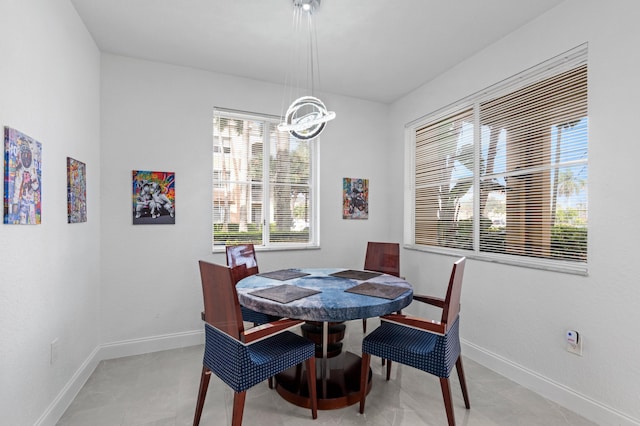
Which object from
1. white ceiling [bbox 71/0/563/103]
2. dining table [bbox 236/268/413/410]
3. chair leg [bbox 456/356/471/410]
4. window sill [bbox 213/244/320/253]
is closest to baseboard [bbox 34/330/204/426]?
window sill [bbox 213/244/320/253]

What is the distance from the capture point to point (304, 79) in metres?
3.49

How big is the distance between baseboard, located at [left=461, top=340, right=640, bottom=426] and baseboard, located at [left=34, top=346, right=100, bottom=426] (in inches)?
127

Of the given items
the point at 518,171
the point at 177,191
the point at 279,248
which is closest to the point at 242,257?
the point at 279,248

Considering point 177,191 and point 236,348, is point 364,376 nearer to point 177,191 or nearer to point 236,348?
point 236,348

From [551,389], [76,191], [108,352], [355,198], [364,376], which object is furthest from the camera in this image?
[355,198]

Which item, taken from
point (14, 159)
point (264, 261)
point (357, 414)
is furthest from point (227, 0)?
point (357, 414)

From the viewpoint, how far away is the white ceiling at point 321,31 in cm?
225

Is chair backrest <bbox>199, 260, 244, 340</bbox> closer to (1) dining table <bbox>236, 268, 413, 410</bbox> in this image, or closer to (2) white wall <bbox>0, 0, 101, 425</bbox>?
(1) dining table <bbox>236, 268, 413, 410</bbox>

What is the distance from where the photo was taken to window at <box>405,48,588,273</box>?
2225 millimetres

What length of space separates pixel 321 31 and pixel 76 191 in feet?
7.60

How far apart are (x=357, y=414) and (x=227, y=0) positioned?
2.99m

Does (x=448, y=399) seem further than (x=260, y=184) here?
No

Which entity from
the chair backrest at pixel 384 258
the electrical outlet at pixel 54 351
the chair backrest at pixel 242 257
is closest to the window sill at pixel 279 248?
the chair backrest at pixel 242 257

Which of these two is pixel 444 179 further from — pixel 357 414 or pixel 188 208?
pixel 188 208
